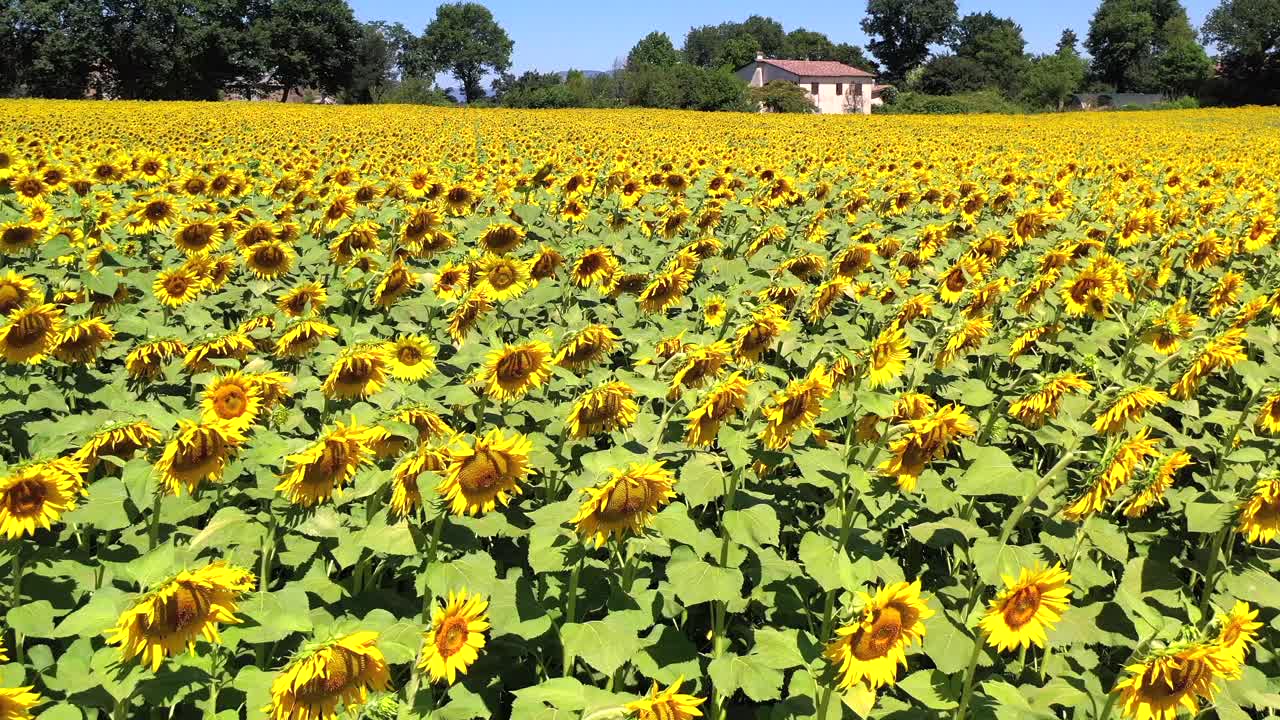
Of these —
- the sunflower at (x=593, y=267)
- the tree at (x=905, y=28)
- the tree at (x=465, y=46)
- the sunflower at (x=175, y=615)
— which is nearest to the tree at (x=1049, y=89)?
the tree at (x=905, y=28)

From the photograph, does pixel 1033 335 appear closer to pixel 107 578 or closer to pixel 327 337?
pixel 327 337

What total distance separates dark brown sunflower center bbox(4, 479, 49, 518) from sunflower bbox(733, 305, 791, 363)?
2.09 m

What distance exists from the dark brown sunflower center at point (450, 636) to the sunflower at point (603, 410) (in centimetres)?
79

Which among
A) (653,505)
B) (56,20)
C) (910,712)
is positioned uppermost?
(56,20)

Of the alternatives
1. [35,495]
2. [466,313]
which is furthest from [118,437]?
[466,313]

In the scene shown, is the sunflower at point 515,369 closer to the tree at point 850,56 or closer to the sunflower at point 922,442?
the sunflower at point 922,442

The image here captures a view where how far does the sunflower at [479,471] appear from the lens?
2115 millimetres

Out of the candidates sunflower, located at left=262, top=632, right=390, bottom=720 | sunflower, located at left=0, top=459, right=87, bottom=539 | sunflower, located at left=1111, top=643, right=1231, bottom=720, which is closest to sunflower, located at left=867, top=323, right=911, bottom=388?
sunflower, located at left=1111, top=643, right=1231, bottom=720

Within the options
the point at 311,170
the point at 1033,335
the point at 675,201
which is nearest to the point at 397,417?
the point at 1033,335

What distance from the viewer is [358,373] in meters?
2.80

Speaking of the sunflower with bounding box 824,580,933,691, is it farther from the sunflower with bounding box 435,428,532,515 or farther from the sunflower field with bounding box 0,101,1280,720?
the sunflower with bounding box 435,428,532,515

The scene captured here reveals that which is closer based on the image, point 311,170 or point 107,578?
point 107,578

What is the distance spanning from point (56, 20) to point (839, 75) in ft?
257

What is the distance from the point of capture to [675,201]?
6.46m
